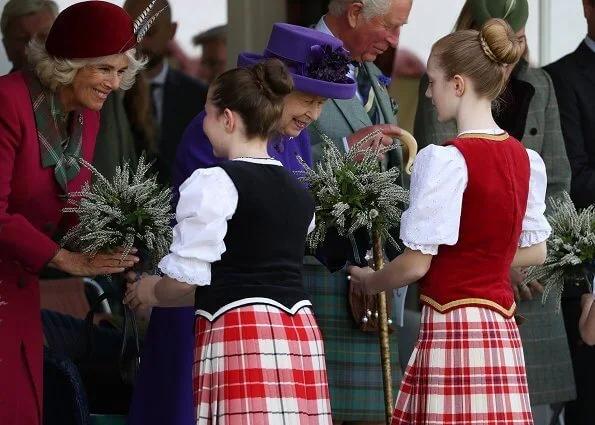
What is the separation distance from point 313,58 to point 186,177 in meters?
0.59

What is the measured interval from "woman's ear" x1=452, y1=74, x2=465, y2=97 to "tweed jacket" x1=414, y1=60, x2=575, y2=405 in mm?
1622

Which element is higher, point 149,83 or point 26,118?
point 149,83

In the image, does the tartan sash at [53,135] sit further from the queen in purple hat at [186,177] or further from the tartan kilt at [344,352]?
the tartan kilt at [344,352]

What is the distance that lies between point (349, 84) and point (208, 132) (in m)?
0.83

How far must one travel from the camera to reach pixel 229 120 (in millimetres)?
3857

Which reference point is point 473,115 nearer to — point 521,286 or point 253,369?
point 253,369

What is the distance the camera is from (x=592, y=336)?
479 cm

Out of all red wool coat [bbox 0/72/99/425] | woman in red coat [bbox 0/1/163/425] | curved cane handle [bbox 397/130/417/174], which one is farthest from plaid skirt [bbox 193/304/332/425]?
curved cane handle [bbox 397/130/417/174]

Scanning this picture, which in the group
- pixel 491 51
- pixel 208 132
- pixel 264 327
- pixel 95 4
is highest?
pixel 95 4

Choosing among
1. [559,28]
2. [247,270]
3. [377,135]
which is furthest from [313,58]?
[559,28]

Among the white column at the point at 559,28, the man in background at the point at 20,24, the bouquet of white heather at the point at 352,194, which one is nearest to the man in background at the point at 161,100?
the man in background at the point at 20,24

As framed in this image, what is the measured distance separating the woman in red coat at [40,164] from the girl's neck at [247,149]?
623mm

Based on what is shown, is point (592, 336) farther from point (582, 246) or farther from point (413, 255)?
point (413, 255)

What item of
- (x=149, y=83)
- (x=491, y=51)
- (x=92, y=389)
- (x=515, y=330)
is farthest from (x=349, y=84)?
(x=149, y=83)
